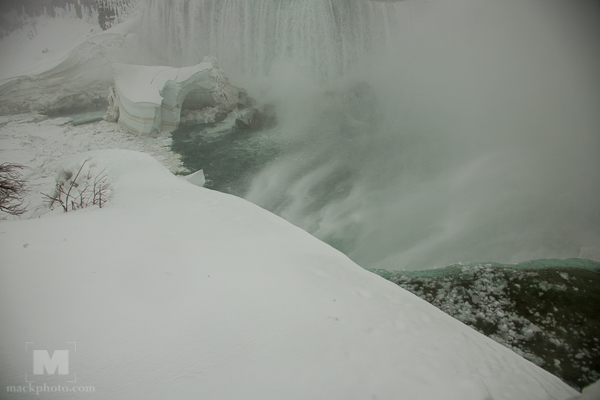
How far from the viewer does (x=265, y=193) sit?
23.1 feet

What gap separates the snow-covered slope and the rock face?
6.75m

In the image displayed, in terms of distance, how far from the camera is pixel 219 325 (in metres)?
1.79

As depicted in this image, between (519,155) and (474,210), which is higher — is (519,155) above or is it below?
above

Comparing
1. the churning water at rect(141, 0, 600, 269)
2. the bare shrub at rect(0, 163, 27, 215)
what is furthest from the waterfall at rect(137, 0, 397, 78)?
the bare shrub at rect(0, 163, 27, 215)

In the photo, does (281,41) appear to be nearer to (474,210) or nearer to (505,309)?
(474,210)

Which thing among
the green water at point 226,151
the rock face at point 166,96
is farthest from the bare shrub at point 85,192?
the rock face at point 166,96

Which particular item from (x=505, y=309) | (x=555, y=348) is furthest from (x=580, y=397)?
(x=505, y=309)

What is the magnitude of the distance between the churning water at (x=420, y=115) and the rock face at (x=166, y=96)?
1.74 m

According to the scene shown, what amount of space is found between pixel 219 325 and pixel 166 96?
8.98m

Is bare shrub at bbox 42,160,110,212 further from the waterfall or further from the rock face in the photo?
the waterfall

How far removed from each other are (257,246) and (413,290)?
100 inches

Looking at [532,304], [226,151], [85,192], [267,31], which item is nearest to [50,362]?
[85,192]

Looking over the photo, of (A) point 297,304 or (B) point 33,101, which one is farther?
(B) point 33,101

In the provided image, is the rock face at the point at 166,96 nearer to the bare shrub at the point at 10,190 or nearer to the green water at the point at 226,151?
the green water at the point at 226,151
